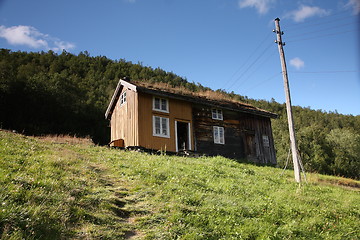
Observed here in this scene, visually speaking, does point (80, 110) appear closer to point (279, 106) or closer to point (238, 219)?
point (238, 219)

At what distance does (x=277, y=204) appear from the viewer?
11734 mm

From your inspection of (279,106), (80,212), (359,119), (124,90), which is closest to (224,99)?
(124,90)

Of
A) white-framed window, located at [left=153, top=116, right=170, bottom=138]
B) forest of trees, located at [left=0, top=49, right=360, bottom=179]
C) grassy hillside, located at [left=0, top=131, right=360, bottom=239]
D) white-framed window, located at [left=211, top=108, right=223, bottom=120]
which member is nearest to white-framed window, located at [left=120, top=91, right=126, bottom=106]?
forest of trees, located at [left=0, top=49, right=360, bottom=179]

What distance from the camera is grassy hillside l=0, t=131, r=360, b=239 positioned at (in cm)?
741

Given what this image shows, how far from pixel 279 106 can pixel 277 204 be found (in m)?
92.8

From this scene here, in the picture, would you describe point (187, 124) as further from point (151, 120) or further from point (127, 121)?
point (127, 121)

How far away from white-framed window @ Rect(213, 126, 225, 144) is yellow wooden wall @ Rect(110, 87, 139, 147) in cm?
771

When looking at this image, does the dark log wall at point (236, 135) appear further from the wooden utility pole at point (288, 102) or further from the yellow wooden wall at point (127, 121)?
the wooden utility pole at point (288, 102)

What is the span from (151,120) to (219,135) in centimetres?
705

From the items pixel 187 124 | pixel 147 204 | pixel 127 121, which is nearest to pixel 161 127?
pixel 187 124

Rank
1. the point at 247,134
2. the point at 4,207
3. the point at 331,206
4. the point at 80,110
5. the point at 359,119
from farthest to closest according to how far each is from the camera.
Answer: the point at 359,119
the point at 80,110
the point at 247,134
the point at 331,206
the point at 4,207

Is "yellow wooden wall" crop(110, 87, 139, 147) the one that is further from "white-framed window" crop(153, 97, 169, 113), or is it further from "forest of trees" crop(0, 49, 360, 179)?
"forest of trees" crop(0, 49, 360, 179)

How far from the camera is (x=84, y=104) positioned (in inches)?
1949

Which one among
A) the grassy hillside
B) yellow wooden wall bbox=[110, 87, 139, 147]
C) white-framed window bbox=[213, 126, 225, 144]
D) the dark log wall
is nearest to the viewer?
the grassy hillside
